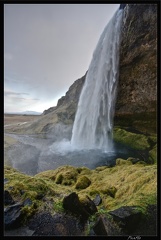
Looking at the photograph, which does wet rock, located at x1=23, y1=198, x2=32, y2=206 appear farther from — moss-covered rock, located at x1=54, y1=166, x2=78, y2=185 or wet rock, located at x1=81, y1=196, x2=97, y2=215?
moss-covered rock, located at x1=54, y1=166, x2=78, y2=185

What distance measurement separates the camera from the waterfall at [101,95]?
10969 mm

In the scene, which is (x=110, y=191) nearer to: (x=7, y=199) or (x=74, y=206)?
(x=74, y=206)

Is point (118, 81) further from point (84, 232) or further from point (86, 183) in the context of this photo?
point (84, 232)

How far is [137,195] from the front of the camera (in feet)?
16.5

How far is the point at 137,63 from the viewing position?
8.77 m

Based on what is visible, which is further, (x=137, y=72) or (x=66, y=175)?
(x=137, y=72)

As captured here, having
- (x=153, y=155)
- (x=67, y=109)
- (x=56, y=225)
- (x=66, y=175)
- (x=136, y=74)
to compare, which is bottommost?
(x=56, y=225)

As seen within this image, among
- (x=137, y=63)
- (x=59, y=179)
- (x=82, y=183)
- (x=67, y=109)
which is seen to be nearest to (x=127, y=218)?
(x=82, y=183)

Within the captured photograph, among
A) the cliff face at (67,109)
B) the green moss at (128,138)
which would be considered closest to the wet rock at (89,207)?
the green moss at (128,138)

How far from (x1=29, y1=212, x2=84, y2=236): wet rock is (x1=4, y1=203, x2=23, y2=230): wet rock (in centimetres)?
32

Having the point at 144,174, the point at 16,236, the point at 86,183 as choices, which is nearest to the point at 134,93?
the point at 144,174

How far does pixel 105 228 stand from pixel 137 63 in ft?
24.0

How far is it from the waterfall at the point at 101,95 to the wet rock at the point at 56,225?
5.81 m

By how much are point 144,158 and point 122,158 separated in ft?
3.23
